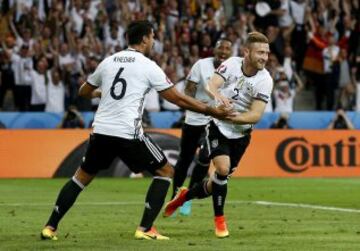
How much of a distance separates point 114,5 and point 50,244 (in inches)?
703

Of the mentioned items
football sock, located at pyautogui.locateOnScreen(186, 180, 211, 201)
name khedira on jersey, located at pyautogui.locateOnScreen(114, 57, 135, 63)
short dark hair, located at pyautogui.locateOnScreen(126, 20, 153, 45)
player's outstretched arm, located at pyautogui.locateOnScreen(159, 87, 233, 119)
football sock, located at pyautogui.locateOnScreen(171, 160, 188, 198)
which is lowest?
football sock, located at pyautogui.locateOnScreen(171, 160, 188, 198)

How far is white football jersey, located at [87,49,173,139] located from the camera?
1212 cm

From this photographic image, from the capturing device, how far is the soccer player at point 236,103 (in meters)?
13.0

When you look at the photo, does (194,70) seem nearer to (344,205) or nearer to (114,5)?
(344,205)

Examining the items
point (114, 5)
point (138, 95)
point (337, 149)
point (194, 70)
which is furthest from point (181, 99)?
point (114, 5)

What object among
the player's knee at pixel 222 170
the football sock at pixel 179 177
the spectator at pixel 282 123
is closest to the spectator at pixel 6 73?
the spectator at pixel 282 123

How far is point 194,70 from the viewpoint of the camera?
16.2 metres

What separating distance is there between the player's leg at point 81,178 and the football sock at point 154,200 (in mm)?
577

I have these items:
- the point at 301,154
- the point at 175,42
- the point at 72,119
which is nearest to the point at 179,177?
the point at 72,119

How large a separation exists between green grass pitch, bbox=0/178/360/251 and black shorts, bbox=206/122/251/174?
89 centimetres

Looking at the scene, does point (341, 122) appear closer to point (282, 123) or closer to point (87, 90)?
point (282, 123)

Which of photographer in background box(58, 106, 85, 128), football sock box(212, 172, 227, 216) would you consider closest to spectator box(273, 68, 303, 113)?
photographer in background box(58, 106, 85, 128)

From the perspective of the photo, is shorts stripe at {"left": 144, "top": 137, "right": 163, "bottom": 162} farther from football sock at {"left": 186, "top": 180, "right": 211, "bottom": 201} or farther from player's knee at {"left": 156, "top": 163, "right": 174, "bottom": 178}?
football sock at {"left": 186, "top": 180, "right": 211, "bottom": 201}

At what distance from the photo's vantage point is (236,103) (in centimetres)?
1328
